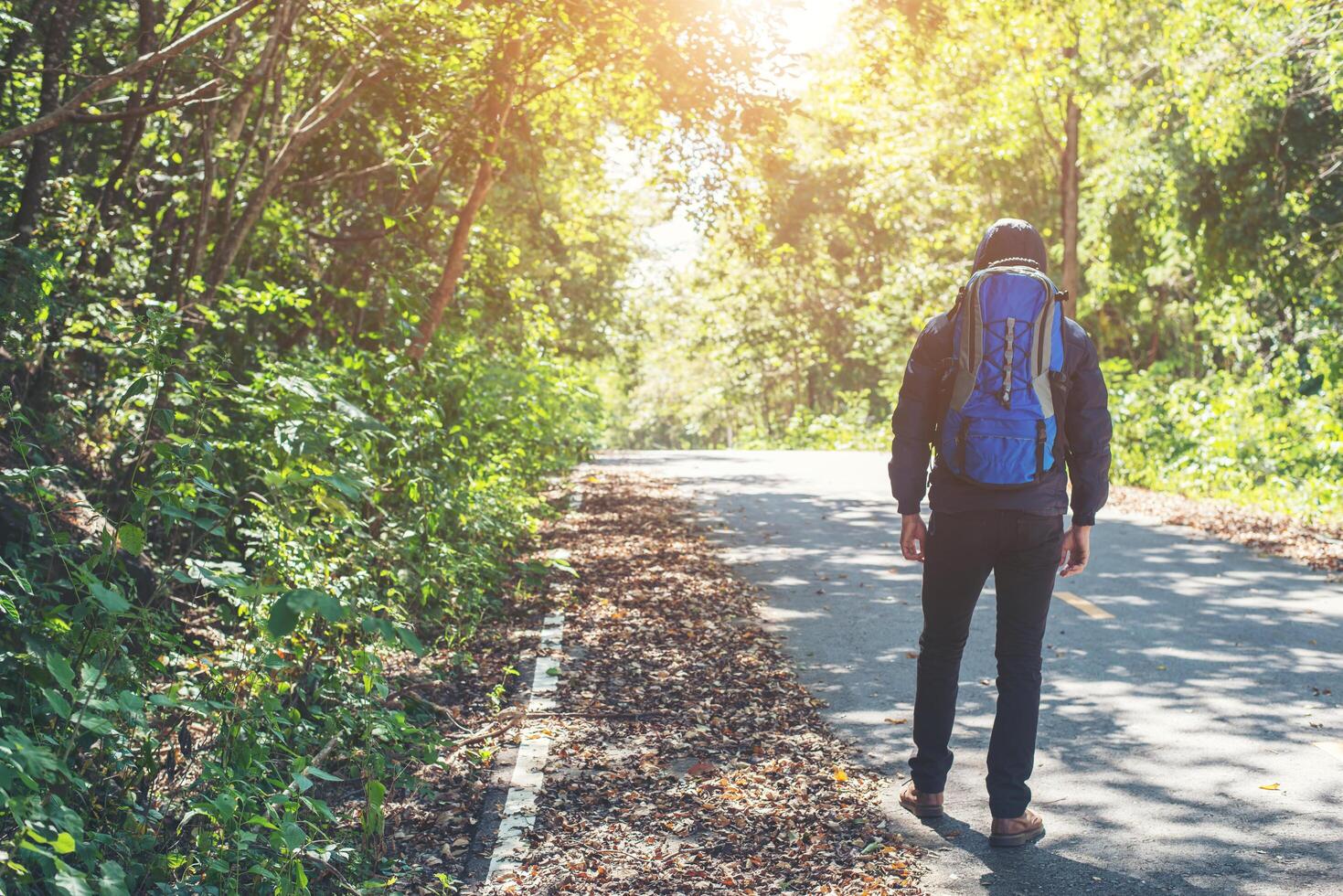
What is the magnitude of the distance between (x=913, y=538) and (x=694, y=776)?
1464mm

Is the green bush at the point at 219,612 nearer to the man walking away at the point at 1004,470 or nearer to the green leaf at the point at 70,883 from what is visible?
the green leaf at the point at 70,883

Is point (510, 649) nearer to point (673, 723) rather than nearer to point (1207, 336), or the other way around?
point (673, 723)

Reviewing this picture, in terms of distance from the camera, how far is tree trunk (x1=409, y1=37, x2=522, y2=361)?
11.0 metres

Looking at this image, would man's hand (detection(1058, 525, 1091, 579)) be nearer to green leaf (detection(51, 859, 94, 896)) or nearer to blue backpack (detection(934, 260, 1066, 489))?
blue backpack (detection(934, 260, 1066, 489))

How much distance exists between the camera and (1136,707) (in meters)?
6.36

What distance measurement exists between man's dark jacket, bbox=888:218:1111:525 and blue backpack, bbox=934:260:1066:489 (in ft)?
0.26

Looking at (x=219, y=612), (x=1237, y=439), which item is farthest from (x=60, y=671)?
(x=1237, y=439)

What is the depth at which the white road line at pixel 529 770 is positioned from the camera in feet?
15.4

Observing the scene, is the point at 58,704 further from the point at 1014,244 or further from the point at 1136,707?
the point at 1136,707

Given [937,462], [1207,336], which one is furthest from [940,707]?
[1207,336]

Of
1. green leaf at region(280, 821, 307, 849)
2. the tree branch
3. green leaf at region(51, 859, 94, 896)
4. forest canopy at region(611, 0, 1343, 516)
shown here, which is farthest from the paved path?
the tree branch

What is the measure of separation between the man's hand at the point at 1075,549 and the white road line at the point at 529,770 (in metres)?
2.32

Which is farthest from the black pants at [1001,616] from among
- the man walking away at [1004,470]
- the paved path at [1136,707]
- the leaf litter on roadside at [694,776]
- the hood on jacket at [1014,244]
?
the hood on jacket at [1014,244]

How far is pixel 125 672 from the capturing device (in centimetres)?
437
